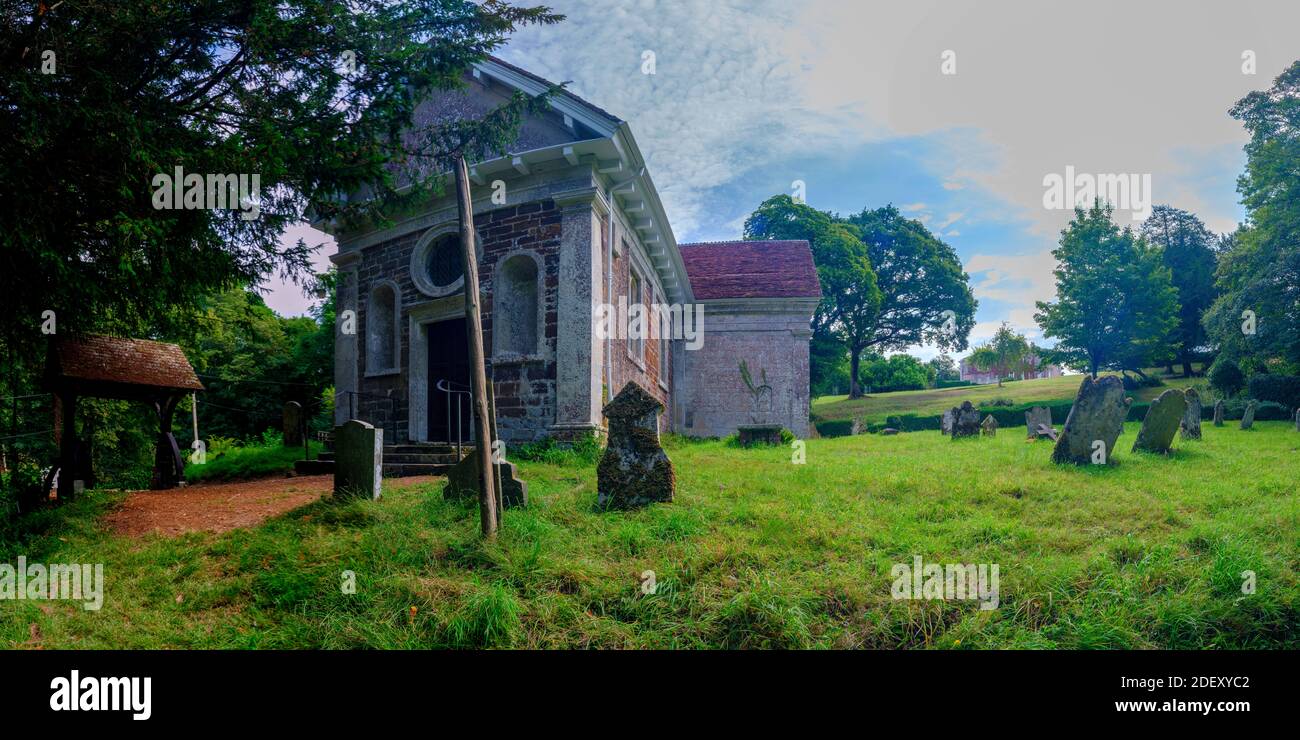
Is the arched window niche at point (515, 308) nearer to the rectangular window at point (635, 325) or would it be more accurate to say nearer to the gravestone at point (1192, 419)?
the rectangular window at point (635, 325)

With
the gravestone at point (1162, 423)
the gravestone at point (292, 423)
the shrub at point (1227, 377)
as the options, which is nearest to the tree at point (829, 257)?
the shrub at point (1227, 377)

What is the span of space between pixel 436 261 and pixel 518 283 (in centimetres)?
216

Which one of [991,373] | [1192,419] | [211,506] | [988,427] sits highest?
[991,373]

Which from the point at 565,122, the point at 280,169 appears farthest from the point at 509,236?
the point at 280,169

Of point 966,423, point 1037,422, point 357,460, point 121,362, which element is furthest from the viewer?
point 966,423

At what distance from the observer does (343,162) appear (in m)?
7.36

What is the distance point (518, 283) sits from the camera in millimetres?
11828

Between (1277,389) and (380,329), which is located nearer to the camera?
(380,329)

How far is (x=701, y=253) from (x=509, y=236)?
45.7ft

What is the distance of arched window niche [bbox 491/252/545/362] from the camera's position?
1146cm

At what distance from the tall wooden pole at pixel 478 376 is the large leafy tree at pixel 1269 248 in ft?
81.9

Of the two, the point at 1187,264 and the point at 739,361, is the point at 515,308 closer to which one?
the point at 739,361

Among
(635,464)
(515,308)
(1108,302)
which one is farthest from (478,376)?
(1108,302)
